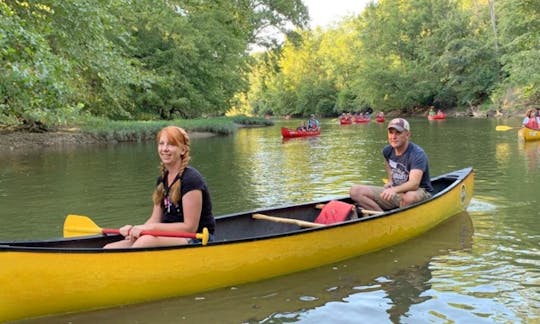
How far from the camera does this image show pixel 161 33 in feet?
103

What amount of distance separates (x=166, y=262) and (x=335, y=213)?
2.83 meters

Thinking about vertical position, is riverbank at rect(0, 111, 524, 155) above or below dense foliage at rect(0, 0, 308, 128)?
below

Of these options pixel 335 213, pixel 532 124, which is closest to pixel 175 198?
pixel 335 213

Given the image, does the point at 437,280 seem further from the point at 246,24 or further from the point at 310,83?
the point at 310,83

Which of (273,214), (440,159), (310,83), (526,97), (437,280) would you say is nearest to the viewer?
(437,280)

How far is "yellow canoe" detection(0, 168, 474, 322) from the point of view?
4629mm

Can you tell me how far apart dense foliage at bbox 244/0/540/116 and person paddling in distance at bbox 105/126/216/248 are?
31562 mm

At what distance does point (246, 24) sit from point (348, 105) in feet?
86.1

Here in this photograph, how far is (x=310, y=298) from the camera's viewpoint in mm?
5543

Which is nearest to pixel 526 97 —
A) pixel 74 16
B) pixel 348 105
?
pixel 348 105

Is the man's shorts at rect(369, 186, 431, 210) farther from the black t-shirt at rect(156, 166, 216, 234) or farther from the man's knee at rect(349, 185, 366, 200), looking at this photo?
the black t-shirt at rect(156, 166, 216, 234)

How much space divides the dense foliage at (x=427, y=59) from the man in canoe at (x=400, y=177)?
28.2m

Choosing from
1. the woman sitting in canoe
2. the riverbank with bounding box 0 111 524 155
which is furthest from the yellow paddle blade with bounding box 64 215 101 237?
the riverbank with bounding box 0 111 524 155

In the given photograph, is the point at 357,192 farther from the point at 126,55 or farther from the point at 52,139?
the point at 52,139
